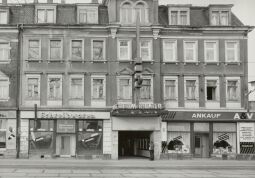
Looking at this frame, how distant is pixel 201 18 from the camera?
4284cm

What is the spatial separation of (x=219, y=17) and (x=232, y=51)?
317 cm

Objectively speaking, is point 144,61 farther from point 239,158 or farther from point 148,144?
point 239,158

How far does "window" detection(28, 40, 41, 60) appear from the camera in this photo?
40500mm

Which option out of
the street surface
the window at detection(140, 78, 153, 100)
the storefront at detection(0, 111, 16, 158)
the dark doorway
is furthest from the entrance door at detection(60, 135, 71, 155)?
the street surface

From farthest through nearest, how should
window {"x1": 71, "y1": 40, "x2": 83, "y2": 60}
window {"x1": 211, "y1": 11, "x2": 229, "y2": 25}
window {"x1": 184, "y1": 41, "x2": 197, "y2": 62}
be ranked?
window {"x1": 211, "y1": 11, "x2": 229, "y2": 25} → window {"x1": 184, "y1": 41, "x2": 197, "y2": 62} → window {"x1": 71, "y1": 40, "x2": 83, "y2": 60}

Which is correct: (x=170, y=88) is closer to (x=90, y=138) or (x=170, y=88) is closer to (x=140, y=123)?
(x=140, y=123)

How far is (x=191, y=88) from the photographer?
136ft

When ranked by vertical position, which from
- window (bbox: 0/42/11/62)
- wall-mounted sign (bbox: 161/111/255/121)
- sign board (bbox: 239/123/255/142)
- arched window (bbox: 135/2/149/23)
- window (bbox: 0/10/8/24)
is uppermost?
arched window (bbox: 135/2/149/23)

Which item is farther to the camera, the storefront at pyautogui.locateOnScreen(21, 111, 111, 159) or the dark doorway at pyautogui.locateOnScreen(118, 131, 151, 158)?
the dark doorway at pyautogui.locateOnScreen(118, 131, 151, 158)

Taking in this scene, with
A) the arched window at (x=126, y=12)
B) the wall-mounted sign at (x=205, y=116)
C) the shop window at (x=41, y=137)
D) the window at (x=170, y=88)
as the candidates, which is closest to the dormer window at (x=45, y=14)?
the arched window at (x=126, y=12)

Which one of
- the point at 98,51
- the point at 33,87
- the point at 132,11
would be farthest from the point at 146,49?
the point at 33,87

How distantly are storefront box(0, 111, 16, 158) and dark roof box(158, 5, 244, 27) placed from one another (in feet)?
48.9

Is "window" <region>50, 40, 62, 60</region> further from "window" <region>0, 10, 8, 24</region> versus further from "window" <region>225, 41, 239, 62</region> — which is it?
"window" <region>225, 41, 239, 62</region>

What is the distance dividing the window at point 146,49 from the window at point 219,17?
5996mm
